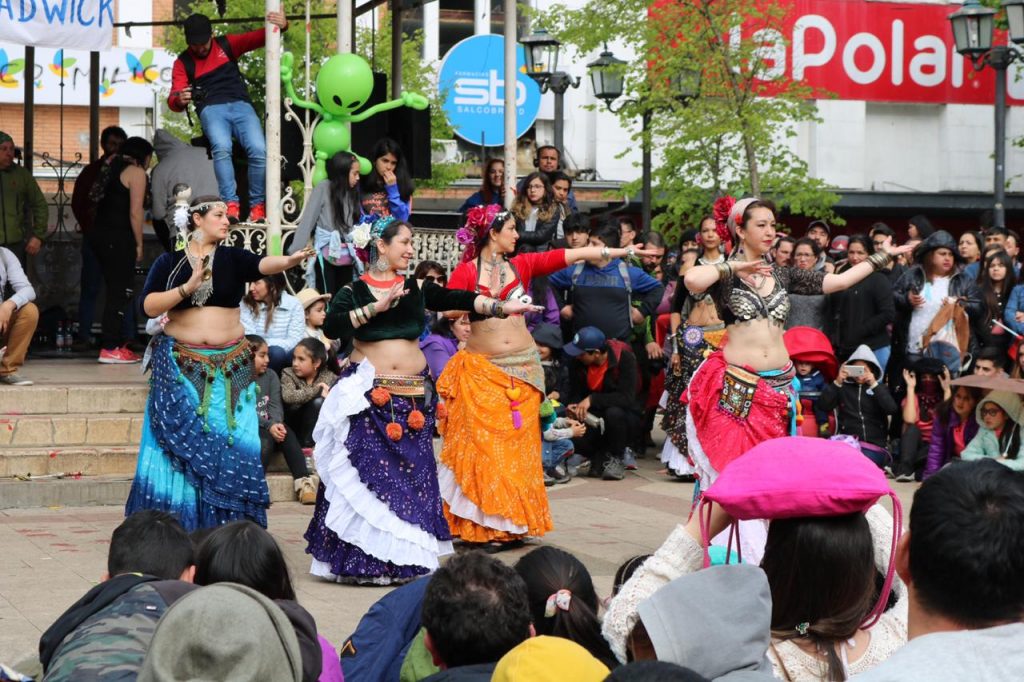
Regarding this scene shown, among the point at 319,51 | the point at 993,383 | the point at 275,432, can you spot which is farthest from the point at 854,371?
the point at 319,51

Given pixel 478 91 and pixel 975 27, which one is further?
pixel 478 91

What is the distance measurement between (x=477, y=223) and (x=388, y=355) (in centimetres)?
141

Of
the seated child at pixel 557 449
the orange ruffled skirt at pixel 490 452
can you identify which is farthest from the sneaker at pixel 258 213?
the orange ruffled skirt at pixel 490 452

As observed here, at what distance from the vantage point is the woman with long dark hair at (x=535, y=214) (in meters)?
12.7

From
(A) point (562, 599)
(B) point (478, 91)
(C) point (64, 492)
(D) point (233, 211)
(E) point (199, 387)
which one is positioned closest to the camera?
(A) point (562, 599)

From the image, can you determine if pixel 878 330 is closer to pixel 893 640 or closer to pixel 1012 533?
pixel 893 640

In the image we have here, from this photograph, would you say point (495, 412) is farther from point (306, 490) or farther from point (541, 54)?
point (541, 54)

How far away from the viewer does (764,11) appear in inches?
835

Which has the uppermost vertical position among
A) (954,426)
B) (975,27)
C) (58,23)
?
(975,27)

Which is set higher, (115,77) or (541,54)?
(115,77)

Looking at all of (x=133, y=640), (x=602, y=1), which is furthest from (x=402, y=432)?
(x=602, y=1)

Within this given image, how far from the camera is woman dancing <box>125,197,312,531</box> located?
8.27 meters

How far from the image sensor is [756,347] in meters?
8.21

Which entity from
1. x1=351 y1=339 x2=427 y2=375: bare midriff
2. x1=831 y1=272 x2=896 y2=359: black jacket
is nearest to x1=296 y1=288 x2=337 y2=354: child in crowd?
x1=351 y1=339 x2=427 y2=375: bare midriff
